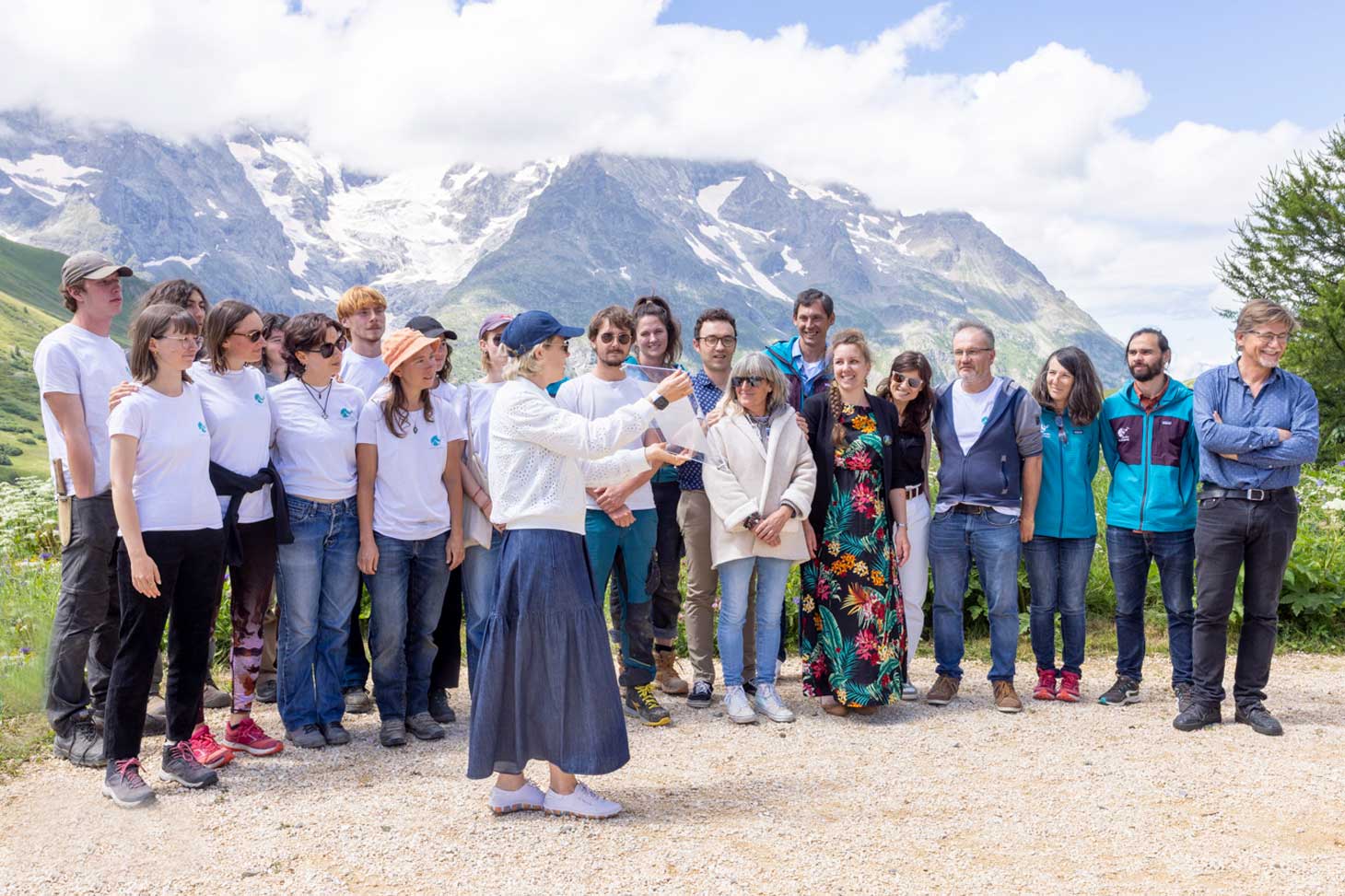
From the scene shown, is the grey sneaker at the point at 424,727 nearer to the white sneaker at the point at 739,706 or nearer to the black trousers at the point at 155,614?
the black trousers at the point at 155,614

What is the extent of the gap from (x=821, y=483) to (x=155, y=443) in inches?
146

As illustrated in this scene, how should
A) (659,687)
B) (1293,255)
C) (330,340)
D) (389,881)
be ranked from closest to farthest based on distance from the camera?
(389,881) < (330,340) < (659,687) < (1293,255)

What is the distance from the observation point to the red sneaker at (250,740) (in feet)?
18.1

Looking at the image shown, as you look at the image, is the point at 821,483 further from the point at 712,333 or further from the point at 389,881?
the point at 389,881

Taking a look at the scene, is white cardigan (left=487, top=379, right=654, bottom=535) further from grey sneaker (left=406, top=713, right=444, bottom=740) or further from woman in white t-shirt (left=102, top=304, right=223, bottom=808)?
grey sneaker (left=406, top=713, right=444, bottom=740)

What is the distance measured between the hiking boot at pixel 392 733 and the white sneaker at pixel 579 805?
1.40 metres

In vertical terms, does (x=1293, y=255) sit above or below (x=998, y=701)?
above

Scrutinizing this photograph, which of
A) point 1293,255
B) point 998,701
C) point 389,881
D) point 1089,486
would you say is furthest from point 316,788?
point 1293,255

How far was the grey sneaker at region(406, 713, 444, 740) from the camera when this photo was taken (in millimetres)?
5828

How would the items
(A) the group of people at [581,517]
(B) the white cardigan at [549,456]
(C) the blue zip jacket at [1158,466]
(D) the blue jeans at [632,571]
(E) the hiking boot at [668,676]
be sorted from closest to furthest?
(B) the white cardigan at [549,456] → (A) the group of people at [581,517] → (D) the blue jeans at [632,571] → (C) the blue zip jacket at [1158,466] → (E) the hiking boot at [668,676]

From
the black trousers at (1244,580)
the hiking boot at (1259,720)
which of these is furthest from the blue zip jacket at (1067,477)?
the hiking boot at (1259,720)

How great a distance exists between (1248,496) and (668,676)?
3667 mm

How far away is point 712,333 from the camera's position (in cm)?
648

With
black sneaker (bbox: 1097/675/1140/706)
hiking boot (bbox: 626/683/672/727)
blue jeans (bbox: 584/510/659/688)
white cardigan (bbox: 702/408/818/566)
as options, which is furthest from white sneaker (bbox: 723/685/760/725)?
black sneaker (bbox: 1097/675/1140/706)
